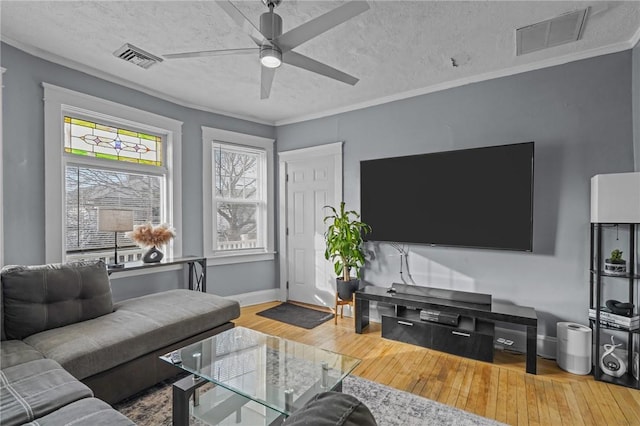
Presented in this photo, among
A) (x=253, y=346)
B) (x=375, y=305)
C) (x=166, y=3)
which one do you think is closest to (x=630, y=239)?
(x=375, y=305)

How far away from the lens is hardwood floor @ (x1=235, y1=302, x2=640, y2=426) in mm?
1971

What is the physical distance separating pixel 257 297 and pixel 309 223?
1.30 m

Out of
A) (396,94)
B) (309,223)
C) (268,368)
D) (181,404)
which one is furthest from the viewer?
(309,223)

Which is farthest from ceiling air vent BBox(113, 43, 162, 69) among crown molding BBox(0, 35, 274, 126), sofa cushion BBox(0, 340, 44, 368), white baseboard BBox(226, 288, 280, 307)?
white baseboard BBox(226, 288, 280, 307)

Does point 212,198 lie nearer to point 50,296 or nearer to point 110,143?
point 110,143

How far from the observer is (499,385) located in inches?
90.7

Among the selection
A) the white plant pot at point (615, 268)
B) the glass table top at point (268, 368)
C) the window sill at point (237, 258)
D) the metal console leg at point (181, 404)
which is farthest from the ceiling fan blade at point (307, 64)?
the window sill at point (237, 258)

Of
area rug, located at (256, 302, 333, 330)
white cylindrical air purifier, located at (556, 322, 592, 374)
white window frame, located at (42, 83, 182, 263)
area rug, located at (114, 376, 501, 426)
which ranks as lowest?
area rug, located at (256, 302, 333, 330)

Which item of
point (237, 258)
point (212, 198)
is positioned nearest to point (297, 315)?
point (237, 258)

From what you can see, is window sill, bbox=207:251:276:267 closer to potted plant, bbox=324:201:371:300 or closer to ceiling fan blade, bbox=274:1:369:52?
potted plant, bbox=324:201:371:300

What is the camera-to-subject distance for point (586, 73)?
2641mm

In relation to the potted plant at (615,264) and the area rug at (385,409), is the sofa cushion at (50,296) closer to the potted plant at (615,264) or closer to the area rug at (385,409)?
the area rug at (385,409)

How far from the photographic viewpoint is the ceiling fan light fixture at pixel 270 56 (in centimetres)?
182

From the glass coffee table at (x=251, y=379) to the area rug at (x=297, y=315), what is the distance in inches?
63.8
